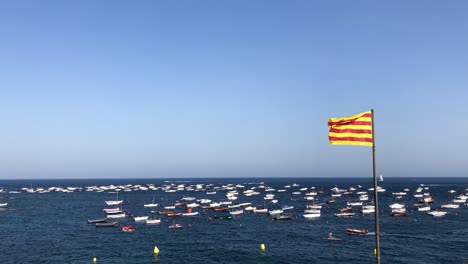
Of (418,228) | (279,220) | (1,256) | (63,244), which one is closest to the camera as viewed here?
(1,256)

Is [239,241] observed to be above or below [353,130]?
below

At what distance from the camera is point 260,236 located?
82000 millimetres

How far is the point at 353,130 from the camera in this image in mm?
19531

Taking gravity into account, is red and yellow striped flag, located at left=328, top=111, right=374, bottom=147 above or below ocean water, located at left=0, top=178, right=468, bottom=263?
above

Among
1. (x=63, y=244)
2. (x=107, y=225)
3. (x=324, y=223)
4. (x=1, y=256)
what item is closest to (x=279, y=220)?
(x=324, y=223)

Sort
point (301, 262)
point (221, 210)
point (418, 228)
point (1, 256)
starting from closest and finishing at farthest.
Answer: point (301, 262)
point (1, 256)
point (418, 228)
point (221, 210)

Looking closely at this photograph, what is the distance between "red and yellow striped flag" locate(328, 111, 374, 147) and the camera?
63.5 ft

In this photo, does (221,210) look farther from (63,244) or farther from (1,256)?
(1,256)

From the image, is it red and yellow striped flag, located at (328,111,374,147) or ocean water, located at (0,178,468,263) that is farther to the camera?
ocean water, located at (0,178,468,263)

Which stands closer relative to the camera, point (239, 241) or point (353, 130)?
point (353, 130)

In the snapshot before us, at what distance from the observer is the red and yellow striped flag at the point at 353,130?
19344 millimetres

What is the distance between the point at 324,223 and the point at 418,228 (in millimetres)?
21641

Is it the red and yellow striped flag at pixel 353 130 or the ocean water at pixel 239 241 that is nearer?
the red and yellow striped flag at pixel 353 130

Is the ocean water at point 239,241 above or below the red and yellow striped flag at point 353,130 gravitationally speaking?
below
